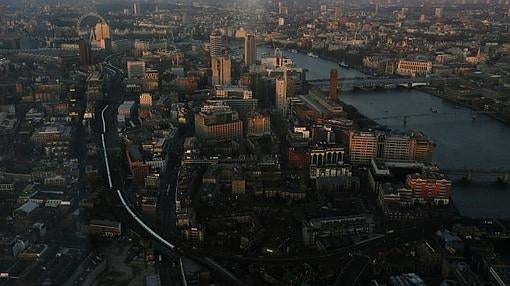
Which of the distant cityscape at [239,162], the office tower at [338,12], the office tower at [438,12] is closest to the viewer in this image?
the distant cityscape at [239,162]

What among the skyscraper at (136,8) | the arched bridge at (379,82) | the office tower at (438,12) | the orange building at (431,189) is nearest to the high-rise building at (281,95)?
the arched bridge at (379,82)

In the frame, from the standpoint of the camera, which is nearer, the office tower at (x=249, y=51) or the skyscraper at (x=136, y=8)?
the office tower at (x=249, y=51)

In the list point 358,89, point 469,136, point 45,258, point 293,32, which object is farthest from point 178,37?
point 45,258

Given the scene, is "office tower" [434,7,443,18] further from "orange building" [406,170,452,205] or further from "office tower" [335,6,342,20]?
"orange building" [406,170,452,205]

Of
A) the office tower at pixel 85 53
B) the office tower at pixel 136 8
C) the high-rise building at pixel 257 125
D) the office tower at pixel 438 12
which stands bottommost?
the high-rise building at pixel 257 125

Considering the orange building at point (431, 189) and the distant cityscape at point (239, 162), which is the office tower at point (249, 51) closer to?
the distant cityscape at point (239, 162)

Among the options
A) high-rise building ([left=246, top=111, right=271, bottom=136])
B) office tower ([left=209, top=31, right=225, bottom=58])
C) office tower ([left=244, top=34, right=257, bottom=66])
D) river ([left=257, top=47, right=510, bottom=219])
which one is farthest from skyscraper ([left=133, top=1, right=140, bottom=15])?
high-rise building ([left=246, top=111, right=271, bottom=136])

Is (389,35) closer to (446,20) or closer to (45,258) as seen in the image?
(446,20)

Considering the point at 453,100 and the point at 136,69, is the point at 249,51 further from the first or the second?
the point at 453,100
